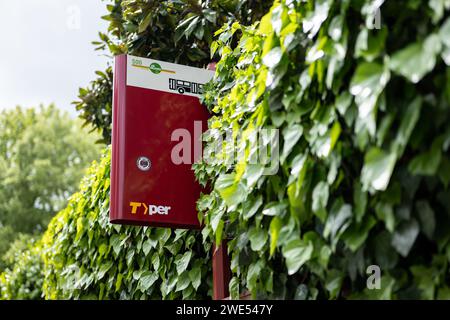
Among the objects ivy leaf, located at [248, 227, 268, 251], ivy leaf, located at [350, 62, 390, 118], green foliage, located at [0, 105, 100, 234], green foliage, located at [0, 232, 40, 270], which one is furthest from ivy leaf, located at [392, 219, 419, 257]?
green foliage, located at [0, 105, 100, 234]

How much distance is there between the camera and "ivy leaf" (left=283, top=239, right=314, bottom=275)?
2396mm

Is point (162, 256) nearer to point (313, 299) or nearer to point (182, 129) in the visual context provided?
point (182, 129)

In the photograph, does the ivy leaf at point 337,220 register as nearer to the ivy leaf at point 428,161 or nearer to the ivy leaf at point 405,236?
the ivy leaf at point 405,236

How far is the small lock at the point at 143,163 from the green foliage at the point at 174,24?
4.31 ft

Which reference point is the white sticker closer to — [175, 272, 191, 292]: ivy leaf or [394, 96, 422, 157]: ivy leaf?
[175, 272, 191, 292]: ivy leaf

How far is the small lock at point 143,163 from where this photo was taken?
148 inches

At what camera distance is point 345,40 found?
2.28m

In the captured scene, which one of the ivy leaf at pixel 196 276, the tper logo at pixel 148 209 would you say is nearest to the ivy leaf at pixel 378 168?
the tper logo at pixel 148 209

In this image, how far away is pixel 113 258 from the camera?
4812mm

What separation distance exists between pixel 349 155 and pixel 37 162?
20615 mm

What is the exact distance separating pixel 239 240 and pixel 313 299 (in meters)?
0.47

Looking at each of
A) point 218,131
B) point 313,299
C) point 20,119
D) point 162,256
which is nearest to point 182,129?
point 218,131

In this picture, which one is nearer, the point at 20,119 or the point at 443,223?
the point at 443,223

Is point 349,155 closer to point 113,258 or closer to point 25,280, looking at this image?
point 113,258
